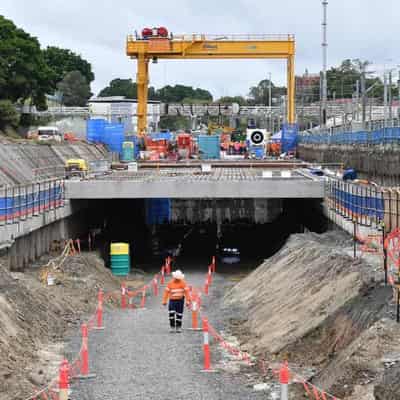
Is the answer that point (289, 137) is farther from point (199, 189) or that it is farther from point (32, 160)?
point (199, 189)

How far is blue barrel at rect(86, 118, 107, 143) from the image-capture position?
85.6m

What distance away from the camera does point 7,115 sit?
3115 inches

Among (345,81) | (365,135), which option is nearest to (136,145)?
(365,135)

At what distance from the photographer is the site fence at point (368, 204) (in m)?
26.9

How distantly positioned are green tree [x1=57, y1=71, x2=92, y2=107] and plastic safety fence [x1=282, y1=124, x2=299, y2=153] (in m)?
75.3

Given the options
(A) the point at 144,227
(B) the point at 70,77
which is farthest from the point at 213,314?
(B) the point at 70,77

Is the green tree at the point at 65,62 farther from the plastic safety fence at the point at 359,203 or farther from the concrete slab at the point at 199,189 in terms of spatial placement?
the plastic safety fence at the point at 359,203

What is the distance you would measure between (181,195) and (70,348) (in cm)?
2457

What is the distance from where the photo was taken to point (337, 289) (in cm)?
2039

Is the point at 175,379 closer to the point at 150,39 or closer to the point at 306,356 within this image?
the point at 306,356

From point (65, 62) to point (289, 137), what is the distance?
82481mm

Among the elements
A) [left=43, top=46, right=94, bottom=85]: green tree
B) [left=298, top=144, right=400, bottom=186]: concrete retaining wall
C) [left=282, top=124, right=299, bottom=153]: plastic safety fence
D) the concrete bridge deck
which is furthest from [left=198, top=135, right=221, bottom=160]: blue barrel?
[left=43, top=46, right=94, bottom=85]: green tree

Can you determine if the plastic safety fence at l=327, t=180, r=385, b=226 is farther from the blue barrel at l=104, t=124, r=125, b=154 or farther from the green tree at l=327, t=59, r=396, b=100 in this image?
the green tree at l=327, t=59, r=396, b=100

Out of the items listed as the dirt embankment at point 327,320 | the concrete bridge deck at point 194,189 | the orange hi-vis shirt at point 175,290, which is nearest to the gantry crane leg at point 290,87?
the concrete bridge deck at point 194,189
